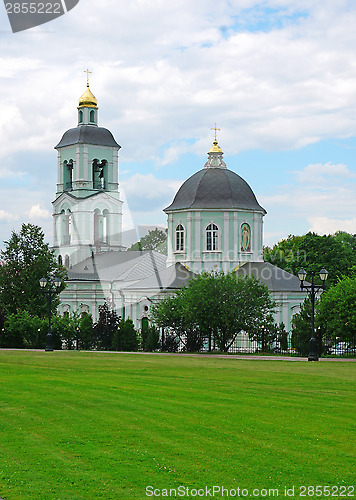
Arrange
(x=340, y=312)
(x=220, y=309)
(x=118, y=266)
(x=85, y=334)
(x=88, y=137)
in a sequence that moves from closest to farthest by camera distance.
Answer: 1. (x=340, y=312)
2. (x=220, y=309)
3. (x=85, y=334)
4. (x=118, y=266)
5. (x=88, y=137)

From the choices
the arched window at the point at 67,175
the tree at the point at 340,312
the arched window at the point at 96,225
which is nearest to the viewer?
the tree at the point at 340,312

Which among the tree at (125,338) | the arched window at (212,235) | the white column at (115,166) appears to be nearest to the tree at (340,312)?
the tree at (125,338)

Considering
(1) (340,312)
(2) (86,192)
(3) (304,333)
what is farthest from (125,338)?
(2) (86,192)

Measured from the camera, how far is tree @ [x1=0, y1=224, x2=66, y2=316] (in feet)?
185

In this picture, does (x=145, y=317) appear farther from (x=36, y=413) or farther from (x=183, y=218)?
(x=36, y=413)

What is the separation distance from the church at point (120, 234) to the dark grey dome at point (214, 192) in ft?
0.26

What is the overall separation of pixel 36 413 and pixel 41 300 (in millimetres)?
42550

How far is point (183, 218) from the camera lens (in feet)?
211

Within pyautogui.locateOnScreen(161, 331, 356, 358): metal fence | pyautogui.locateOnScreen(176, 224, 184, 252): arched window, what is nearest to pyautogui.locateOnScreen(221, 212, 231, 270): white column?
pyautogui.locateOnScreen(176, 224, 184, 252): arched window

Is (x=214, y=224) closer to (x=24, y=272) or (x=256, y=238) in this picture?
(x=256, y=238)

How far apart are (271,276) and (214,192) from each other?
8162 mm

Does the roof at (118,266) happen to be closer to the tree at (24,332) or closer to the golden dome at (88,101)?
the golden dome at (88,101)

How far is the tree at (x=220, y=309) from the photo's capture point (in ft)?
149

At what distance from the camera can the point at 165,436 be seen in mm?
12539
